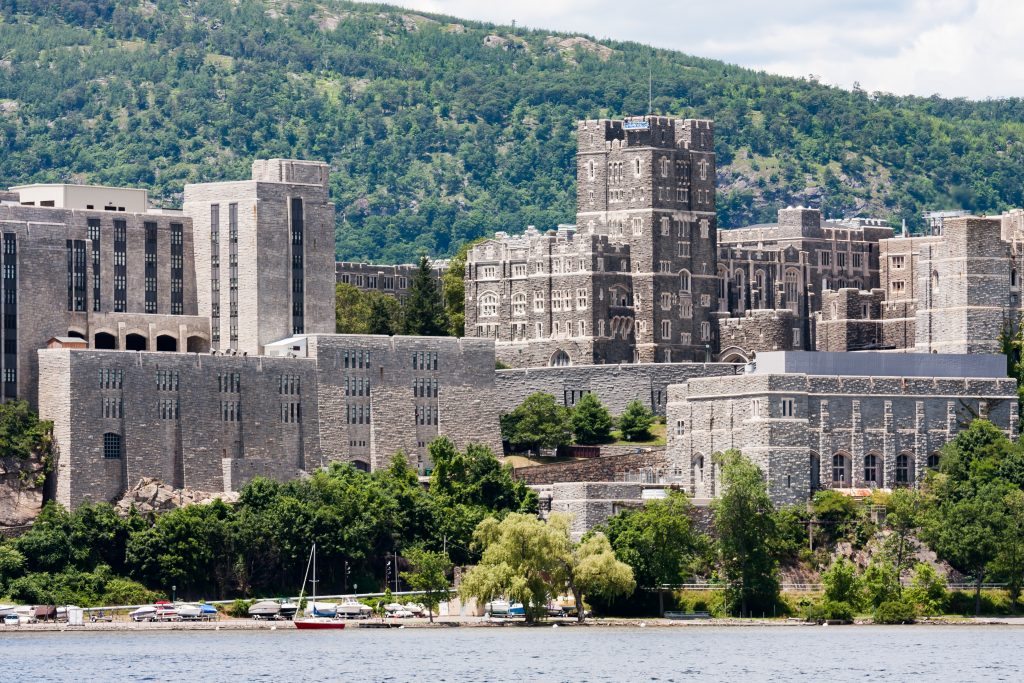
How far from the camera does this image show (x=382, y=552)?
168m

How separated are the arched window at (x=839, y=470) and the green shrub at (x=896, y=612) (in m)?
13.3

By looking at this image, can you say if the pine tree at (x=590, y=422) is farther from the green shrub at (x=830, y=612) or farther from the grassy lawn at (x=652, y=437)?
the green shrub at (x=830, y=612)

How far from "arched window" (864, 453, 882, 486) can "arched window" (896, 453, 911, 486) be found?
1.47 metres

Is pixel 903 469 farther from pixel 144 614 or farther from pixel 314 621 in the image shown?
pixel 144 614

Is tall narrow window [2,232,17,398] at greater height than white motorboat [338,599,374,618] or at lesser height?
greater

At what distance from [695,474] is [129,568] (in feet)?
118

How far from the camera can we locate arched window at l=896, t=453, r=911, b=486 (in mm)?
174000

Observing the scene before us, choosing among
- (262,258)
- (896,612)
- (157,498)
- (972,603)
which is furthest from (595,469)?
(157,498)

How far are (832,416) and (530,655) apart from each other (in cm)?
3814

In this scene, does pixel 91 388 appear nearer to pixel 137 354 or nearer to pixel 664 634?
pixel 137 354

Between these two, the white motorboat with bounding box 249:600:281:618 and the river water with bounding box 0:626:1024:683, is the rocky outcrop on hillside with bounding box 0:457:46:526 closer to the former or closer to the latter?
the river water with bounding box 0:626:1024:683

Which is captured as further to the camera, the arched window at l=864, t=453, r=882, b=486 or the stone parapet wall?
the stone parapet wall

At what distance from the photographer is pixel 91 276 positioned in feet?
578

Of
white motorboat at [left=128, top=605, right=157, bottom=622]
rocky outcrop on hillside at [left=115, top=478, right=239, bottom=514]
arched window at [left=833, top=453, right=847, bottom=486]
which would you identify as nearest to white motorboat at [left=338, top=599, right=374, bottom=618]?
white motorboat at [left=128, top=605, right=157, bottom=622]
